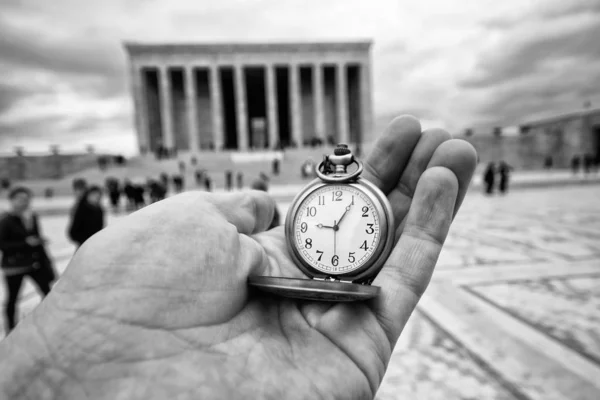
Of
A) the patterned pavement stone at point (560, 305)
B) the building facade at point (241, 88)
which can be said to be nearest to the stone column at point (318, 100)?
the building facade at point (241, 88)

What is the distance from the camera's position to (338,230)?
7.72 feet

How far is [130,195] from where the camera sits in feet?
59.0

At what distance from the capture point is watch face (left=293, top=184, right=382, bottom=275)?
2.30m

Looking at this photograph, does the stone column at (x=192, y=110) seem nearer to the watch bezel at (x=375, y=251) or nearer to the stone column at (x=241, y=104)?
the stone column at (x=241, y=104)

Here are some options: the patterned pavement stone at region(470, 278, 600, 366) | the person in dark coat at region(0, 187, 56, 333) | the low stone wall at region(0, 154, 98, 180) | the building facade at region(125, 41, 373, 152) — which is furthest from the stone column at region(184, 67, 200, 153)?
the patterned pavement stone at region(470, 278, 600, 366)

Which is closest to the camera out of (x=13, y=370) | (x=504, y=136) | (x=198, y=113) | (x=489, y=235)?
(x=13, y=370)

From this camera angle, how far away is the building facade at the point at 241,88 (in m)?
46.0

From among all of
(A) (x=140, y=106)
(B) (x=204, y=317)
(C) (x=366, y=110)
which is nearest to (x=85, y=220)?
(B) (x=204, y=317)

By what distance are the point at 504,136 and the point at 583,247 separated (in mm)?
41791

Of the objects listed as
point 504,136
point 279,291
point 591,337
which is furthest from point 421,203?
point 504,136

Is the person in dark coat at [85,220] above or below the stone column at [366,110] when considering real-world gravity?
below

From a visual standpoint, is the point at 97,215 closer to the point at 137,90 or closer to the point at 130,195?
the point at 130,195

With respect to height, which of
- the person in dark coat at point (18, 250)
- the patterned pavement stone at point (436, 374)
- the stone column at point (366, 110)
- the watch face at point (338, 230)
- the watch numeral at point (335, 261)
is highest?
the stone column at point (366, 110)

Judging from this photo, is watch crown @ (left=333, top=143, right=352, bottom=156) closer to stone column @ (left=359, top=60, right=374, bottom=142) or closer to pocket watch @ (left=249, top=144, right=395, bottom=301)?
→ pocket watch @ (left=249, top=144, right=395, bottom=301)
